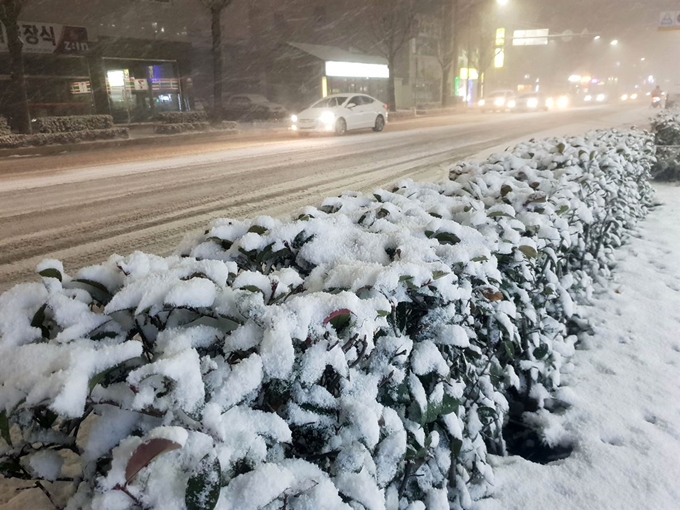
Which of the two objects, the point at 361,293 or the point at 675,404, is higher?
the point at 361,293

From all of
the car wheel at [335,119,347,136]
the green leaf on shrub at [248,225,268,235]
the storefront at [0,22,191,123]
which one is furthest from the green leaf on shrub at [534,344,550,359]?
the storefront at [0,22,191,123]

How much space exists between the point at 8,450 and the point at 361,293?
1.08m

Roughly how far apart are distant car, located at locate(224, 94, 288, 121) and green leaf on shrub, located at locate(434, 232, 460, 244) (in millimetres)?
27964

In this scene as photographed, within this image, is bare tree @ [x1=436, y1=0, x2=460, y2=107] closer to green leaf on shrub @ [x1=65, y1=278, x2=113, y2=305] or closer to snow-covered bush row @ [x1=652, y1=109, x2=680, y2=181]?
snow-covered bush row @ [x1=652, y1=109, x2=680, y2=181]

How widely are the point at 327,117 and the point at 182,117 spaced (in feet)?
19.0

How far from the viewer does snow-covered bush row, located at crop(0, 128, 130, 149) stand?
571 inches

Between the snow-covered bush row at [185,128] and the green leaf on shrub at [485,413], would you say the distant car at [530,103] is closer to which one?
the snow-covered bush row at [185,128]

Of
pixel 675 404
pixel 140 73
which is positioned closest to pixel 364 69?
pixel 140 73

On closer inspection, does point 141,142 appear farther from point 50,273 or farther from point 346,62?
point 346,62

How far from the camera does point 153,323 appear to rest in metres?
1.53

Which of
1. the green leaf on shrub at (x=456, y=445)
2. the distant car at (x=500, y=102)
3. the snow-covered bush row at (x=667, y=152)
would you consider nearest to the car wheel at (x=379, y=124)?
the snow-covered bush row at (x=667, y=152)

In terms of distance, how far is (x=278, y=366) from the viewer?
129cm

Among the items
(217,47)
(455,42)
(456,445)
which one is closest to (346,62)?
(455,42)

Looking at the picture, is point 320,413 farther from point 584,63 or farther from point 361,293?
point 584,63
